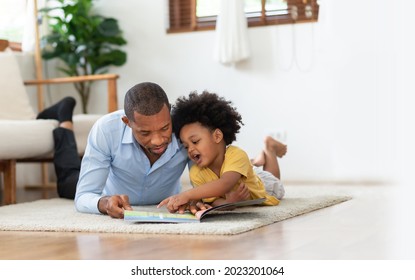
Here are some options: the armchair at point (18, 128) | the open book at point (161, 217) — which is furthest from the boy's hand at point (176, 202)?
the armchair at point (18, 128)

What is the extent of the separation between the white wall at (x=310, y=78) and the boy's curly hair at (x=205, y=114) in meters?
1.24

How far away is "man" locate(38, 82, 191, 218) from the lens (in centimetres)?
244

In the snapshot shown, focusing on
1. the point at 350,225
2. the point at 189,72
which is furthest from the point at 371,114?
the point at 350,225

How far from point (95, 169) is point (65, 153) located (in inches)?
41.0

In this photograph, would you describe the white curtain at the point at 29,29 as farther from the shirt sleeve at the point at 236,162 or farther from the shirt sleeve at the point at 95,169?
the shirt sleeve at the point at 236,162

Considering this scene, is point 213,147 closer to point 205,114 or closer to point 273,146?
point 205,114

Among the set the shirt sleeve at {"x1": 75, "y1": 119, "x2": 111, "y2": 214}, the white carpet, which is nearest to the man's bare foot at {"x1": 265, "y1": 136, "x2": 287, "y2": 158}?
the white carpet

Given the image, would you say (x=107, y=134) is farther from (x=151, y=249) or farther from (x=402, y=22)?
(x=402, y=22)

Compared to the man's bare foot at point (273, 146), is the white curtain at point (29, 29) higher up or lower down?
higher up

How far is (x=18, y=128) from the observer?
359cm

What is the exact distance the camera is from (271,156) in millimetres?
3387

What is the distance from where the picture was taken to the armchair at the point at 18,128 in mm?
3576

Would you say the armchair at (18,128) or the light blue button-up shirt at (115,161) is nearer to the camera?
the light blue button-up shirt at (115,161)

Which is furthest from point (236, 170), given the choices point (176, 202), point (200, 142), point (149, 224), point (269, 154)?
point (269, 154)
